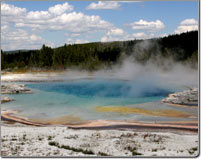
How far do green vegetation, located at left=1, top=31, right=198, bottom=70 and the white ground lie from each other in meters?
3.29

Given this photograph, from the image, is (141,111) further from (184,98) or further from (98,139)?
(98,139)

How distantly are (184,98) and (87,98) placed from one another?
4372 mm

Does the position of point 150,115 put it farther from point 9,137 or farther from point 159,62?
point 9,137

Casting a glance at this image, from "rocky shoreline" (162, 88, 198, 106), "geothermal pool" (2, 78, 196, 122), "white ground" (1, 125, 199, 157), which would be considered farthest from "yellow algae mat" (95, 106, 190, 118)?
"white ground" (1, 125, 199, 157)

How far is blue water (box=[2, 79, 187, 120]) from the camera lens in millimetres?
9828

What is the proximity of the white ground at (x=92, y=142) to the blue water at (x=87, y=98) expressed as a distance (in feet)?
3.68

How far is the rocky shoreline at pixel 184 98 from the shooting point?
10330mm

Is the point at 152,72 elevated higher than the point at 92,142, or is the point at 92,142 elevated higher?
the point at 152,72

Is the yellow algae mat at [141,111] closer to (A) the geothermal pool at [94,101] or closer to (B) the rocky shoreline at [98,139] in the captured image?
(A) the geothermal pool at [94,101]

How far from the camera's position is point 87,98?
1206cm

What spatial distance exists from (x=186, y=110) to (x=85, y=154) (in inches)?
195

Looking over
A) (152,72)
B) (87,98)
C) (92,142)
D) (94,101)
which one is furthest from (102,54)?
(92,142)

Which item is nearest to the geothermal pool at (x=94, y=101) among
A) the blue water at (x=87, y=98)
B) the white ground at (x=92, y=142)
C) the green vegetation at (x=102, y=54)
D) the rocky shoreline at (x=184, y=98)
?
the blue water at (x=87, y=98)

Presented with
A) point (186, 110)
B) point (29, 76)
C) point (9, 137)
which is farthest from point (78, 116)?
point (29, 76)
